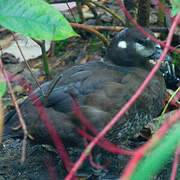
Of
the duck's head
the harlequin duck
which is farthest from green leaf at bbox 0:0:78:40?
the duck's head

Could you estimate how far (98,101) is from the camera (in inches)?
91.9

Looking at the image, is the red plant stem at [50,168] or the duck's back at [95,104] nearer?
the duck's back at [95,104]

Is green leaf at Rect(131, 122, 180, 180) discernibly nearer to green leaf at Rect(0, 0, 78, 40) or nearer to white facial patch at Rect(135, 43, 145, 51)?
green leaf at Rect(0, 0, 78, 40)

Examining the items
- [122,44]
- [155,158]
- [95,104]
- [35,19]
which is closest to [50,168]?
[95,104]

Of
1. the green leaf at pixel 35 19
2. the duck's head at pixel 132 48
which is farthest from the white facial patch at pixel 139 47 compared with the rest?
the green leaf at pixel 35 19

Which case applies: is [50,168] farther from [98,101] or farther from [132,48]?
[132,48]

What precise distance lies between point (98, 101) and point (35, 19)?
112 centimetres

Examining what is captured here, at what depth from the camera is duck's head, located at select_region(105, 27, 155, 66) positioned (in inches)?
109

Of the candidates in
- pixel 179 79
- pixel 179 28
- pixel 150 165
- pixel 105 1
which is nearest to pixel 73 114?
pixel 179 79

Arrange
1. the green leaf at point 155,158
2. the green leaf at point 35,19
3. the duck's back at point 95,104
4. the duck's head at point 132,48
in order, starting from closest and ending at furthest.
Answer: the green leaf at point 155,158, the green leaf at point 35,19, the duck's back at point 95,104, the duck's head at point 132,48

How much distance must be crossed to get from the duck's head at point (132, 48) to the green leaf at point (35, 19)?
1.56 m

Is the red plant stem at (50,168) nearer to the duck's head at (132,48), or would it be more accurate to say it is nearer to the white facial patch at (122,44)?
the duck's head at (132,48)

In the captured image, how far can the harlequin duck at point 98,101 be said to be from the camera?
2315mm

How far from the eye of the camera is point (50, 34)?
4.17ft
